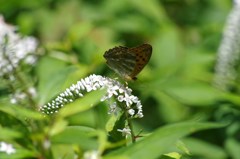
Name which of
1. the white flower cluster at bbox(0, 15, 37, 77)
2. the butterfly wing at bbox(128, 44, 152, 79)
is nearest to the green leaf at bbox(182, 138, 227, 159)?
the white flower cluster at bbox(0, 15, 37, 77)

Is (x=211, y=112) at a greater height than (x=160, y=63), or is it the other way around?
(x=160, y=63)

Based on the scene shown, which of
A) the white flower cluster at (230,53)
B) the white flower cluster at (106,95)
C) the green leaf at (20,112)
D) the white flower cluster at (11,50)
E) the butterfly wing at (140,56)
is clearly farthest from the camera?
the white flower cluster at (230,53)

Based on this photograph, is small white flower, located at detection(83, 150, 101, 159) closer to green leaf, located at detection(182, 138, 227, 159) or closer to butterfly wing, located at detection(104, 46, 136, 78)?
butterfly wing, located at detection(104, 46, 136, 78)

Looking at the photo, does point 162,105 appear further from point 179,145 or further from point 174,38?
point 179,145

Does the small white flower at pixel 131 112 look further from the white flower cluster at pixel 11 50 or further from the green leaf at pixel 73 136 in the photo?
the white flower cluster at pixel 11 50

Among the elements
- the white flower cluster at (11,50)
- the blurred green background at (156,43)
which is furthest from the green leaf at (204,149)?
the white flower cluster at (11,50)

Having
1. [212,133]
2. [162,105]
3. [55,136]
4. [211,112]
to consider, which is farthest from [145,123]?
[55,136]

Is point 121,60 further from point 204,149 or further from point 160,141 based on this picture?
point 204,149
